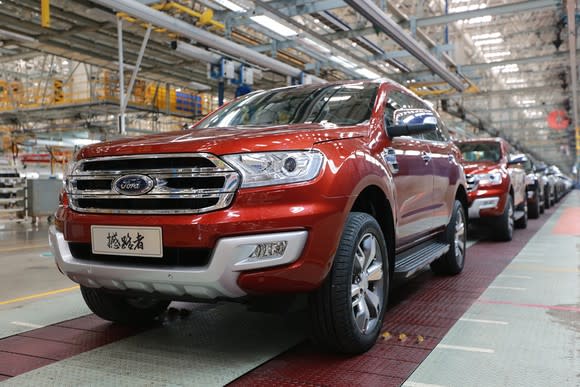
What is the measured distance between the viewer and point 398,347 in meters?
2.96

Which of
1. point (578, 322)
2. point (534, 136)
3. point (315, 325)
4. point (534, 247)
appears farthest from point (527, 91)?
point (534, 136)

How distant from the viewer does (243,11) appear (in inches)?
331

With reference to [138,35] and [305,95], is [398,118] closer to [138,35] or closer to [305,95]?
[305,95]

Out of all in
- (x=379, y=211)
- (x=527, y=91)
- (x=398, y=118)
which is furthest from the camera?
(x=527, y=91)

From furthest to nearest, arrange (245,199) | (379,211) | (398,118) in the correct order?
(398,118) < (379,211) < (245,199)

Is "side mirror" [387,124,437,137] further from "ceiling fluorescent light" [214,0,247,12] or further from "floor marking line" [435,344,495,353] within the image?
"ceiling fluorescent light" [214,0,247,12]

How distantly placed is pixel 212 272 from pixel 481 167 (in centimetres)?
634

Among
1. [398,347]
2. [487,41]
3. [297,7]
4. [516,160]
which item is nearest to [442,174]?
[398,347]

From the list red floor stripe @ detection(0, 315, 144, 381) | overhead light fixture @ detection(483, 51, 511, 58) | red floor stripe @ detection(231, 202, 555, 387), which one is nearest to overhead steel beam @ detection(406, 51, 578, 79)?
overhead light fixture @ detection(483, 51, 511, 58)

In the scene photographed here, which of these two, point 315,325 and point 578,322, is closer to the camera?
point 315,325

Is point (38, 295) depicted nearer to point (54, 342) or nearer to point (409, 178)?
point (54, 342)

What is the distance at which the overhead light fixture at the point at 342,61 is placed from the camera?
1146 centimetres

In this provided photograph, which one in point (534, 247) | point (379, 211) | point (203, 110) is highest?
point (203, 110)

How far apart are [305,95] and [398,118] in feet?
2.25
